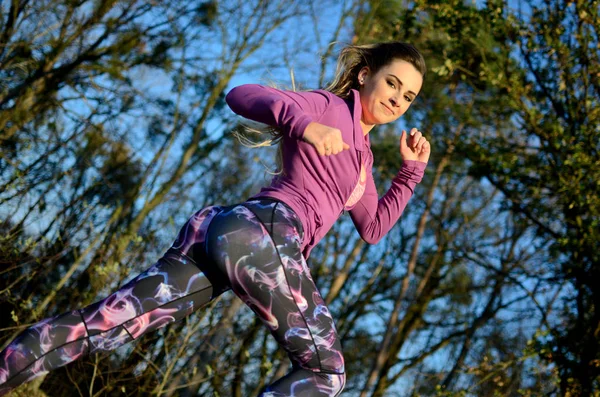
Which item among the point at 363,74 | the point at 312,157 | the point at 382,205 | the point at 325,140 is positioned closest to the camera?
the point at 325,140

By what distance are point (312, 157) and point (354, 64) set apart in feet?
1.55

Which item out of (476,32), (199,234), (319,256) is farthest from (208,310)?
(319,256)

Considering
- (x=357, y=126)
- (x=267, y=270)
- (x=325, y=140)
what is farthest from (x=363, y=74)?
(x=267, y=270)

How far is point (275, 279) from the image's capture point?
1780mm

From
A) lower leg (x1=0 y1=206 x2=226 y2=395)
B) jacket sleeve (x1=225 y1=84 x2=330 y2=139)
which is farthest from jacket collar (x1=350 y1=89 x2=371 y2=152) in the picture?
lower leg (x1=0 y1=206 x2=226 y2=395)

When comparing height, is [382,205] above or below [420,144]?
below

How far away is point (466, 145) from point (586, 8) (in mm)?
1614

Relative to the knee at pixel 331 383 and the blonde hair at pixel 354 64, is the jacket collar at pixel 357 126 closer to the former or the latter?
the blonde hair at pixel 354 64

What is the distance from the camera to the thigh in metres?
1.78

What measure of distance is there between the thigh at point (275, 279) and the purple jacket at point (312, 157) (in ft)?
0.44

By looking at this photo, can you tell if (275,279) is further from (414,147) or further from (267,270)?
(414,147)

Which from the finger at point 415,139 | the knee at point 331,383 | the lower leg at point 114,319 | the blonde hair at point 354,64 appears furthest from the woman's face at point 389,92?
the knee at point 331,383

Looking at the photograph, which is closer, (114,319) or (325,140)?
(325,140)

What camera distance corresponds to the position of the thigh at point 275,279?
5.83 ft
